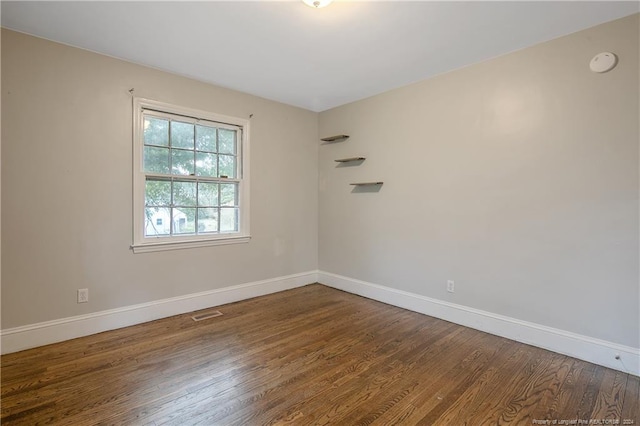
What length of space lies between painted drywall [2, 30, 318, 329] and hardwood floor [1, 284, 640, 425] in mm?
439

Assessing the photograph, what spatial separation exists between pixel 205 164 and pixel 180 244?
3.07ft

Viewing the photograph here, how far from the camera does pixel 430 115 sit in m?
3.27

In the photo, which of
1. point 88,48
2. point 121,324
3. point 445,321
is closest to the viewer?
point 88,48

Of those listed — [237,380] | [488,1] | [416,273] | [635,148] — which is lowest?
[237,380]

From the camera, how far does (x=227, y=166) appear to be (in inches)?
146

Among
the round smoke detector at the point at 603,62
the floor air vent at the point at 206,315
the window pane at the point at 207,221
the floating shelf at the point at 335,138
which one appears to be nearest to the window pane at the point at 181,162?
the window pane at the point at 207,221

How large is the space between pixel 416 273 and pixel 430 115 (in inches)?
67.6

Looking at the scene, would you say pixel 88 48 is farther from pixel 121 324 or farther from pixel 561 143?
pixel 561 143

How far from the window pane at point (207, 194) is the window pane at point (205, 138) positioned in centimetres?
41

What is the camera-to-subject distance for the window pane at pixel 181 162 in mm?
3268

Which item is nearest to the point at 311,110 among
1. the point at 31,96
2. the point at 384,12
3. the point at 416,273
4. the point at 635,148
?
the point at 384,12

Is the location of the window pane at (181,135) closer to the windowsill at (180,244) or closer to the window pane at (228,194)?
the window pane at (228,194)

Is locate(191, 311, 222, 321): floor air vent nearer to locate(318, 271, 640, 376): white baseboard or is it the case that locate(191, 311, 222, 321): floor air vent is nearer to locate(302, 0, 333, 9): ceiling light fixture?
locate(318, 271, 640, 376): white baseboard

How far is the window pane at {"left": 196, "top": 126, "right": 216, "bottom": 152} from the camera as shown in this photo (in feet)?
11.4
